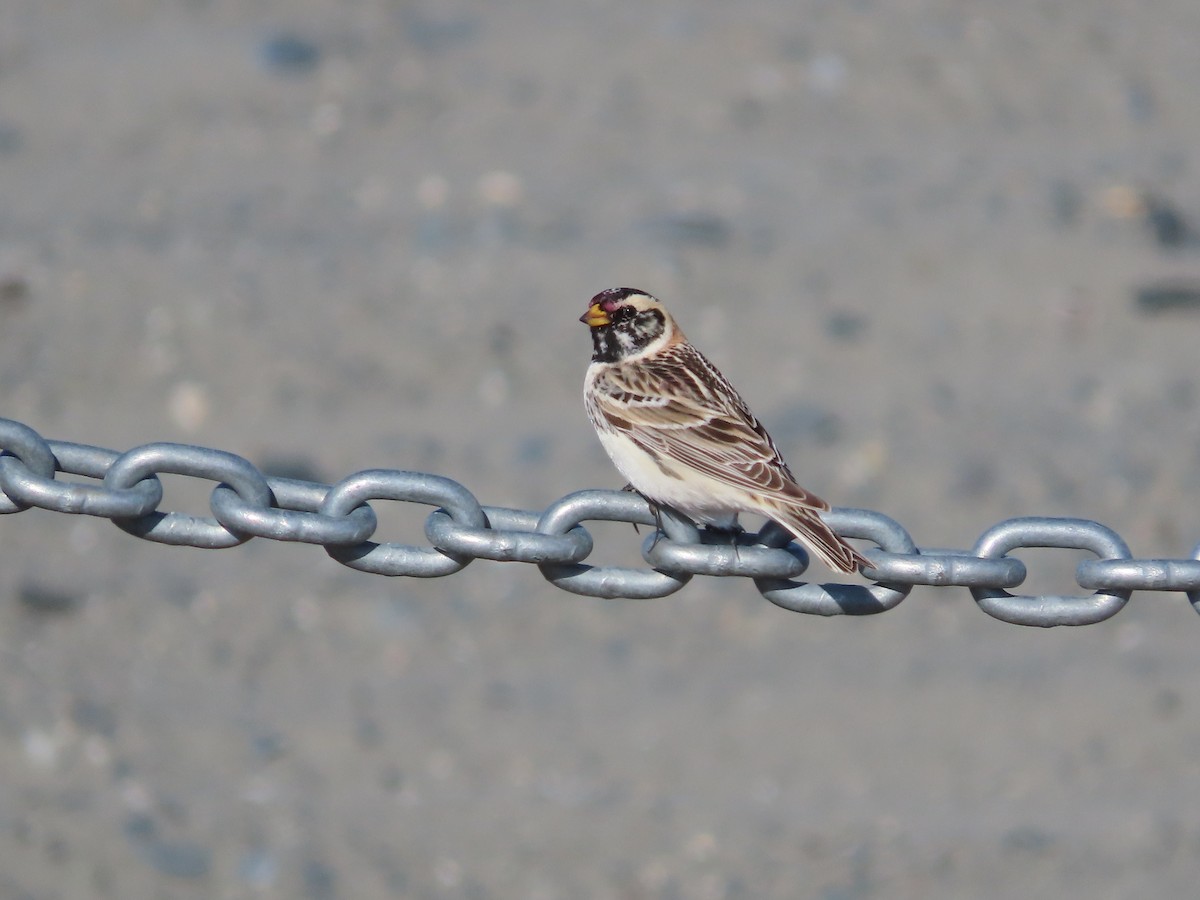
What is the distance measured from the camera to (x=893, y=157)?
817 centimetres

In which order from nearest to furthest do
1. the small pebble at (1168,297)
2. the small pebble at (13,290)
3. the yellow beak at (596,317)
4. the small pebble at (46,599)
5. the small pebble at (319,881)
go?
the yellow beak at (596,317) < the small pebble at (319,881) < the small pebble at (46,599) < the small pebble at (13,290) < the small pebble at (1168,297)

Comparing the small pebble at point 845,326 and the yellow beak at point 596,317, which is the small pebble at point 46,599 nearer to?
the yellow beak at point 596,317

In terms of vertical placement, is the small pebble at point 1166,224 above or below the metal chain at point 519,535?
above

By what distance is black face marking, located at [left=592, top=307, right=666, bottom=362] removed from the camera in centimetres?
511

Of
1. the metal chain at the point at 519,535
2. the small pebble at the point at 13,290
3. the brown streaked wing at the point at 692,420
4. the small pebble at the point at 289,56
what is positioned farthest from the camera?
the small pebble at the point at 289,56

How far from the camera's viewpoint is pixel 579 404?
745 centimetres

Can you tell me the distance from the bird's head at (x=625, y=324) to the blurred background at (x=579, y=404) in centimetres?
205

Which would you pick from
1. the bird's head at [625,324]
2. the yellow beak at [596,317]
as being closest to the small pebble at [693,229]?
the bird's head at [625,324]

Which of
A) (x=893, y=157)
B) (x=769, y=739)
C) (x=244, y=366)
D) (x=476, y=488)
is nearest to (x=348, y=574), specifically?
(x=476, y=488)

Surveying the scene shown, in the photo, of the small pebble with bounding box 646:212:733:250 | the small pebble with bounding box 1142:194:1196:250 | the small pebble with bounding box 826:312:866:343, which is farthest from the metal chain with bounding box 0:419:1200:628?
the small pebble with bounding box 1142:194:1196:250

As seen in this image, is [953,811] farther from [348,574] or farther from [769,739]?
[348,574]

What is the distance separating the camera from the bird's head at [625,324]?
5098 mm

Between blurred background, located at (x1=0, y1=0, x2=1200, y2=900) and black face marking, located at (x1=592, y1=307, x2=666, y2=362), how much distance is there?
80.5 inches

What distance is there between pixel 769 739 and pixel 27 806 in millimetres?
3102
